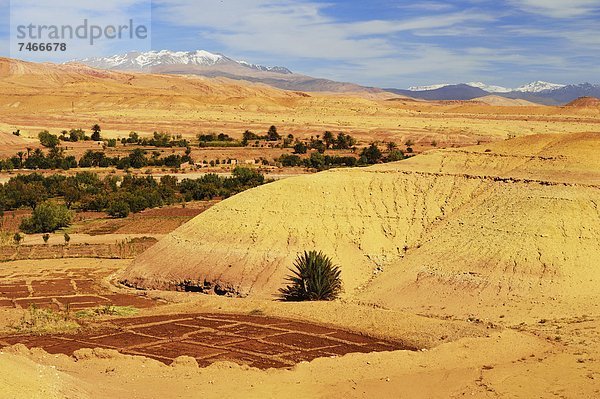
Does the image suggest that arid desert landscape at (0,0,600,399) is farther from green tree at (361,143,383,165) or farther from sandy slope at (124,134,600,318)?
green tree at (361,143,383,165)

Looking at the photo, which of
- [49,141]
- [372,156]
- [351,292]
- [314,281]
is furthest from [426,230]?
[49,141]

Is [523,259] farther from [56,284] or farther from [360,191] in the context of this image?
[56,284]

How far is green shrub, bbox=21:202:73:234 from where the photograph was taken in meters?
39.7

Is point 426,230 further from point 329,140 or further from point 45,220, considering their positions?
point 329,140

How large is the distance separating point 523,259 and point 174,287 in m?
11.2

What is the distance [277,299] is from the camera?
2425 centimetres

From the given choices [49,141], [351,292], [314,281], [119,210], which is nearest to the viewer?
[314,281]

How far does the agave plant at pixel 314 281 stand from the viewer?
23.5m

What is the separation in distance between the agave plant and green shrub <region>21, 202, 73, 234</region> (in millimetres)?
19627

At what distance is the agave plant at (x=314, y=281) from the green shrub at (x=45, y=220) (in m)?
19.6

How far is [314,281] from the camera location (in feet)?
A: 77.1

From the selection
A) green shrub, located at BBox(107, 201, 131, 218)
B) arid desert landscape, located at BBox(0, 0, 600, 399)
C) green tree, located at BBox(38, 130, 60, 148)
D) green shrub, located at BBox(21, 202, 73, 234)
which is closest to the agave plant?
arid desert landscape, located at BBox(0, 0, 600, 399)

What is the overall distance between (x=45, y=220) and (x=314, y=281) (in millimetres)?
21034

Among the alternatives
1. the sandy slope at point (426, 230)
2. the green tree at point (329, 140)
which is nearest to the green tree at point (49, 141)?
the green tree at point (329, 140)
